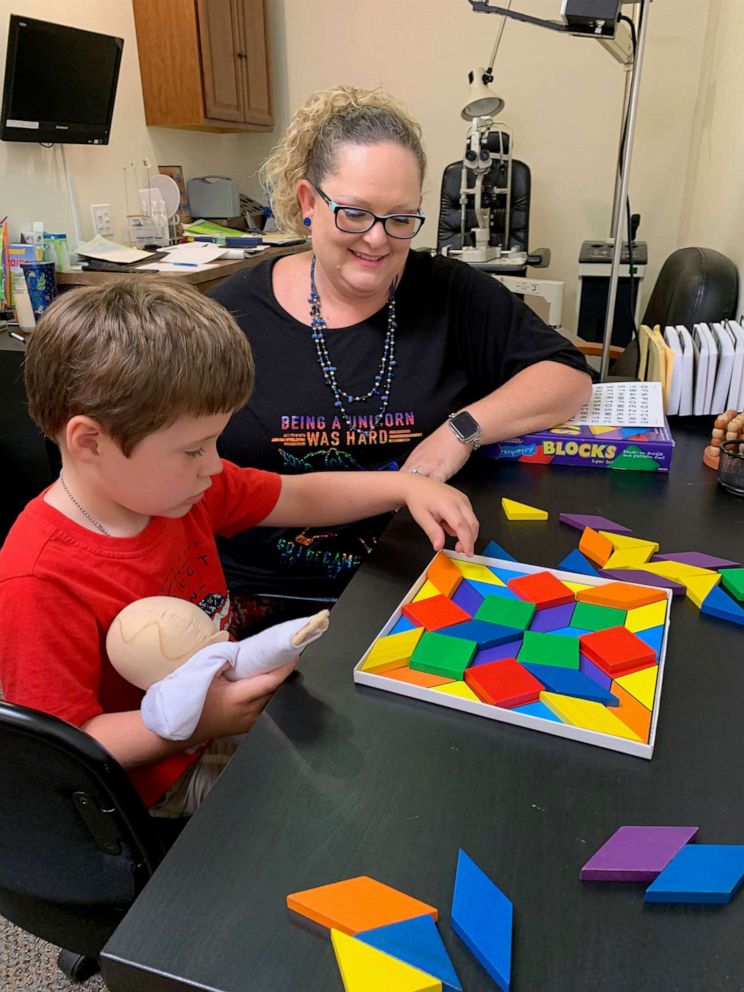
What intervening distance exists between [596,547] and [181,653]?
537 millimetres

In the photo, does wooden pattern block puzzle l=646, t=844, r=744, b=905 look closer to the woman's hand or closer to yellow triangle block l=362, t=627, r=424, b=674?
yellow triangle block l=362, t=627, r=424, b=674

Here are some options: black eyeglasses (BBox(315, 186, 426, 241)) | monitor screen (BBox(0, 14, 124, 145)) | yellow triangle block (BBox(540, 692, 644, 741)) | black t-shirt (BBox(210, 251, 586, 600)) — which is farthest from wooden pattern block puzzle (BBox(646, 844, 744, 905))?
monitor screen (BBox(0, 14, 124, 145))

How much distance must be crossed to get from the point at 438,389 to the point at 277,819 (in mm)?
950

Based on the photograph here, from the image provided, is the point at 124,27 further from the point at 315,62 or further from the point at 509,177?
the point at 509,177

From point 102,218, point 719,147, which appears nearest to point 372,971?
point 719,147

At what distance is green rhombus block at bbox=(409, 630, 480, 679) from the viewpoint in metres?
0.71

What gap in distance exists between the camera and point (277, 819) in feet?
1.88

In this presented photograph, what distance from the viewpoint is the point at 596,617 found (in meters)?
0.80

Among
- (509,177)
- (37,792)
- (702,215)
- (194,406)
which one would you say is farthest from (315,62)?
(37,792)

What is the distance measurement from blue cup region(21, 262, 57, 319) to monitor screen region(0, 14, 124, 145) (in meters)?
0.57

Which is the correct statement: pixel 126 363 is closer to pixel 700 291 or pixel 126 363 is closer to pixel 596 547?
pixel 596 547

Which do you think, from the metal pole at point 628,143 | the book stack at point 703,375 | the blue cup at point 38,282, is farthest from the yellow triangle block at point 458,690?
the blue cup at point 38,282

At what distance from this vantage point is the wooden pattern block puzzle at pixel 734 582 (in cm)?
85

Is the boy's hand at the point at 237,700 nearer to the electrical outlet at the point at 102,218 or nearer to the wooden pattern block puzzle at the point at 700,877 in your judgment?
the wooden pattern block puzzle at the point at 700,877
